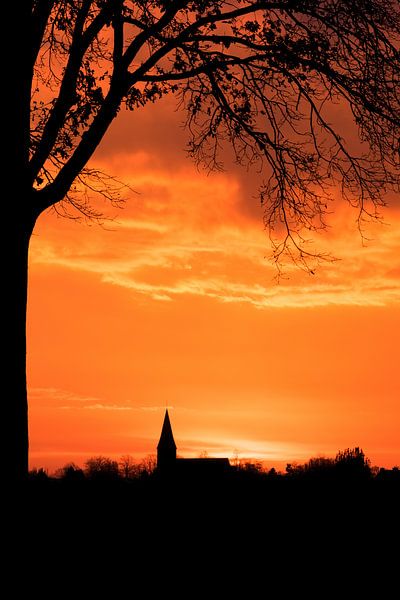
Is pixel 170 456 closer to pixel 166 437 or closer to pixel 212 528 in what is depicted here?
pixel 166 437

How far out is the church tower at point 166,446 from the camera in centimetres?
9538

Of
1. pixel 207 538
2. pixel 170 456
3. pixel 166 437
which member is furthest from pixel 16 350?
pixel 166 437

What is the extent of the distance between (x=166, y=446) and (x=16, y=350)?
8869cm

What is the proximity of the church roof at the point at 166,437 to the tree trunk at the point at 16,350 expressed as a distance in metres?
88.5

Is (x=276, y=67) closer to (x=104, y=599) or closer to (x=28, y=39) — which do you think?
(x=28, y=39)

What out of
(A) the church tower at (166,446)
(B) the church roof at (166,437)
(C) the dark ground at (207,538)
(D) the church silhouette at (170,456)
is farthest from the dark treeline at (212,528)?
(B) the church roof at (166,437)

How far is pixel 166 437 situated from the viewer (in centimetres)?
9681

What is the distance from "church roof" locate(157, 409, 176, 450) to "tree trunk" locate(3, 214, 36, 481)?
88453 millimetres

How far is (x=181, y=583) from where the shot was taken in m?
9.34

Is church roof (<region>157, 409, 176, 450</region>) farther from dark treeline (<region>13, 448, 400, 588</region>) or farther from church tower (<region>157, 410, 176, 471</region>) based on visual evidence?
dark treeline (<region>13, 448, 400, 588</region>)

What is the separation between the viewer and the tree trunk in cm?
878

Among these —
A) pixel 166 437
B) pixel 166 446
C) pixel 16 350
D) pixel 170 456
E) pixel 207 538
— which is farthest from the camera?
pixel 166 437

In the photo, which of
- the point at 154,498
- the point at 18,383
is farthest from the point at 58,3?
the point at 154,498

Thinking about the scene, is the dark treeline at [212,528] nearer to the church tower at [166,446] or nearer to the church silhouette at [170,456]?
the church silhouette at [170,456]
